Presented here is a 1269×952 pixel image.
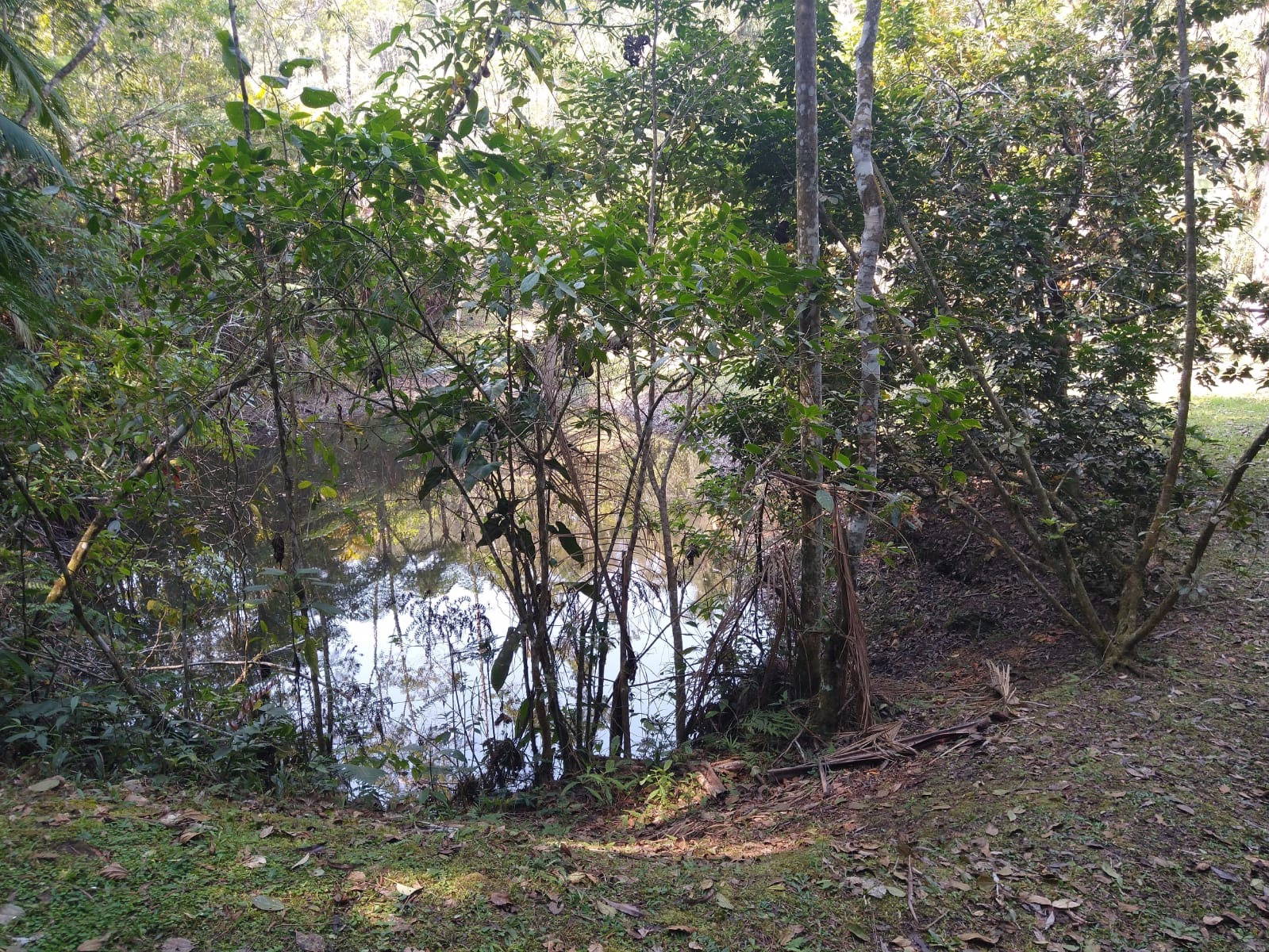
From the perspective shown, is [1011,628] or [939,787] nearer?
[939,787]

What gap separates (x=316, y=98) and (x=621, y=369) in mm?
5117

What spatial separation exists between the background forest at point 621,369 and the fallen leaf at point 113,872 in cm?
122

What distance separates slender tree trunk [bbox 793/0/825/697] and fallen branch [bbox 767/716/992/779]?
0.56 meters

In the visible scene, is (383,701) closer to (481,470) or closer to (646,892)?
(481,470)

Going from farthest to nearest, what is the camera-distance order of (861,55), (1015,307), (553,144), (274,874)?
(1015,307), (553,144), (861,55), (274,874)

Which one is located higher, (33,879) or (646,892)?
(33,879)

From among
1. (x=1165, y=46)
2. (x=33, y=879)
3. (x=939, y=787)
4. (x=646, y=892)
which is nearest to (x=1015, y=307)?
(x=1165, y=46)

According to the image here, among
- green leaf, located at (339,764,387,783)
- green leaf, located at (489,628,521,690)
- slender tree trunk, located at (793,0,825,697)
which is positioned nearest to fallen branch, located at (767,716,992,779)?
slender tree trunk, located at (793,0,825,697)

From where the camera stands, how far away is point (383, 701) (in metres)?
6.08

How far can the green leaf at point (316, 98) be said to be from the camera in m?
2.81

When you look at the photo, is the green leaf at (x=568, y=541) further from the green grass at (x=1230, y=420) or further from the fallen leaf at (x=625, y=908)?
the green grass at (x=1230, y=420)

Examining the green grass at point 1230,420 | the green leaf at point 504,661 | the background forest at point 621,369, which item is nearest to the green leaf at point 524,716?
the background forest at point 621,369

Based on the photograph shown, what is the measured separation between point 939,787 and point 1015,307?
4.22 m

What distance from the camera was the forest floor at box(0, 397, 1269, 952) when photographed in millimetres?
2209
